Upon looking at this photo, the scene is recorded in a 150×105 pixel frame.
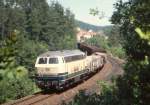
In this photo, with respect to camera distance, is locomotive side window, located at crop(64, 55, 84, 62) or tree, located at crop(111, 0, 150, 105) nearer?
tree, located at crop(111, 0, 150, 105)

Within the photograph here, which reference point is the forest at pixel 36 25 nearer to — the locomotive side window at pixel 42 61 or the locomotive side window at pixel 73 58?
the locomotive side window at pixel 73 58

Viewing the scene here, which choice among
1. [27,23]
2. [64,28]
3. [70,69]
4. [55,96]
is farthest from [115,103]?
[64,28]

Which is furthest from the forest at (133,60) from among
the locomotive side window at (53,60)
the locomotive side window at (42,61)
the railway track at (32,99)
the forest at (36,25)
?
the forest at (36,25)

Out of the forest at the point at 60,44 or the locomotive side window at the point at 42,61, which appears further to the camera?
the locomotive side window at the point at 42,61

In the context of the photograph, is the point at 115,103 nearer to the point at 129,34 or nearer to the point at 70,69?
the point at 129,34

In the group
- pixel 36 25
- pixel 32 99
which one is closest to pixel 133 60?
pixel 32 99

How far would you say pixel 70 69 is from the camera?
29.4m

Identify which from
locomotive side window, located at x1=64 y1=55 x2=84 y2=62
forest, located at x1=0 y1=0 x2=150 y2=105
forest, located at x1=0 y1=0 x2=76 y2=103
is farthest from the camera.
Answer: forest, located at x1=0 y1=0 x2=76 y2=103

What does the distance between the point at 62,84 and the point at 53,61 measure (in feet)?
6.48

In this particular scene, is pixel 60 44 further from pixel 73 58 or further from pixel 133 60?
pixel 133 60

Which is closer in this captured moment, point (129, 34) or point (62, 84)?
point (129, 34)

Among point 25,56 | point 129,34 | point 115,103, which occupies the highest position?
point 129,34

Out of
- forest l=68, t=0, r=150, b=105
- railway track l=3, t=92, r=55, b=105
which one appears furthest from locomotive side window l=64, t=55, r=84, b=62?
forest l=68, t=0, r=150, b=105

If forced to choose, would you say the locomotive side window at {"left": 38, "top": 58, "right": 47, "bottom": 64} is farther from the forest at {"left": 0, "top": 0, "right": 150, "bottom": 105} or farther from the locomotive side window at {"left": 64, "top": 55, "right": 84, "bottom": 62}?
the forest at {"left": 0, "top": 0, "right": 150, "bottom": 105}
